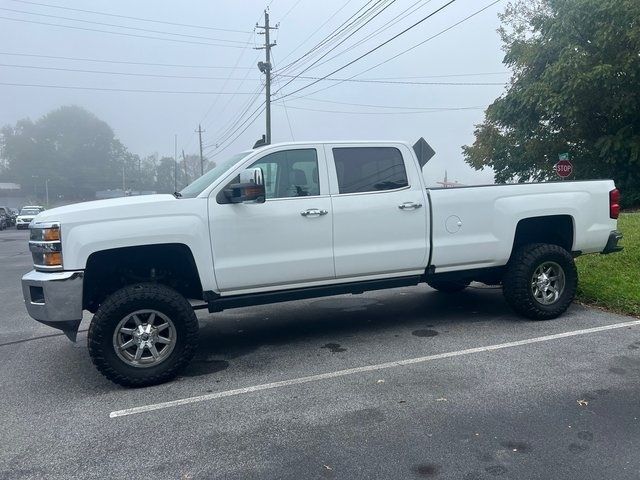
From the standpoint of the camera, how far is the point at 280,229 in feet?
17.8

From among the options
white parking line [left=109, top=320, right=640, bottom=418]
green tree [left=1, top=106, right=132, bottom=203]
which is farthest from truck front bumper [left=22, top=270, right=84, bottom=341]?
green tree [left=1, top=106, right=132, bottom=203]

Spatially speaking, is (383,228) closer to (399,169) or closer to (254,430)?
(399,169)

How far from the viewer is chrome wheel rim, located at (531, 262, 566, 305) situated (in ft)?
21.6

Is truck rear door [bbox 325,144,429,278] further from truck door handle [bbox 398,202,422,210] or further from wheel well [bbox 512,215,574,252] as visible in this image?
wheel well [bbox 512,215,574,252]

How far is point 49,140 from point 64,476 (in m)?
116

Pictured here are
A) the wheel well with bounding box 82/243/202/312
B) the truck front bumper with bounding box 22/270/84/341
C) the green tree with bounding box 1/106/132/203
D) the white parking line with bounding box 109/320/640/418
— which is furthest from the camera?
the green tree with bounding box 1/106/132/203

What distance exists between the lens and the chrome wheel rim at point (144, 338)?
4898mm

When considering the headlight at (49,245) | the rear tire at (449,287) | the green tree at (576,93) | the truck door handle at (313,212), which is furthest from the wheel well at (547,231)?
the green tree at (576,93)

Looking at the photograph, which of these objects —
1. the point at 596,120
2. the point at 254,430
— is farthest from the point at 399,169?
the point at 596,120

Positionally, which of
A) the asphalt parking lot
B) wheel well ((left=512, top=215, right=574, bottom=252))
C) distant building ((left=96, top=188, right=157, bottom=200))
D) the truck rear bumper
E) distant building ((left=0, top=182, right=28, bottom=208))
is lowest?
the asphalt parking lot

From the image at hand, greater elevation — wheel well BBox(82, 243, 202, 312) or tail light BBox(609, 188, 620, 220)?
tail light BBox(609, 188, 620, 220)

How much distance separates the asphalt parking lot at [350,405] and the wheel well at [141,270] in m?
0.76

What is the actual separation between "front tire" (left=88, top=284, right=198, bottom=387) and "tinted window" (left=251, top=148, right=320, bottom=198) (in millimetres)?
1422

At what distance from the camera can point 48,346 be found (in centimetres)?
636
